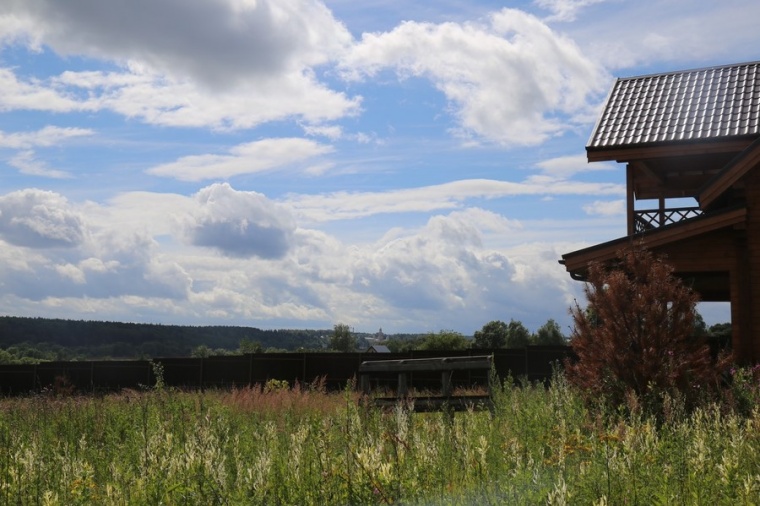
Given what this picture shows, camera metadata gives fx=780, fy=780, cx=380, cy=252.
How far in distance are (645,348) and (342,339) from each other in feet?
211

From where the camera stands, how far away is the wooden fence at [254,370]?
26.9m

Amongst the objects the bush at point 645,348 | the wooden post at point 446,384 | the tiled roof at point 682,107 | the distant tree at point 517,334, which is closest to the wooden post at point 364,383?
the wooden post at point 446,384

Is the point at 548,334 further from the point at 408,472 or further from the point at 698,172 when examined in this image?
the point at 408,472

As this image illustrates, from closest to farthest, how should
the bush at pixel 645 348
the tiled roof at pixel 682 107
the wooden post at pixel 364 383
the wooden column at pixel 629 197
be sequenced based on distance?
the bush at pixel 645 348
the wooden post at pixel 364 383
the wooden column at pixel 629 197
the tiled roof at pixel 682 107

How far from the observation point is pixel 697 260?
55.2ft

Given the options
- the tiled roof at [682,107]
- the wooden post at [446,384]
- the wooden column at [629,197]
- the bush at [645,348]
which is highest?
the tiled roof at [682,107]

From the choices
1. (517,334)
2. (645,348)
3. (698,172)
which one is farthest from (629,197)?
(517,334)

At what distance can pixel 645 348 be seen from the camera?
11.9 m

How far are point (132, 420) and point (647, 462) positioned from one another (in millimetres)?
8609

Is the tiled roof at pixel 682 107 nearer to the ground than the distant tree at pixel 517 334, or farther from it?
farther from it

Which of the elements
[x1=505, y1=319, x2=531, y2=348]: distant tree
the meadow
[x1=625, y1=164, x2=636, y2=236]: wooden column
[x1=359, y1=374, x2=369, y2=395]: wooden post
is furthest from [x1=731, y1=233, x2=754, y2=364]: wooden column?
[x1=505, y1=319, x2=531, y2=348]: distant tree

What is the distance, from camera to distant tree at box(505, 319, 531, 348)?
7369cm

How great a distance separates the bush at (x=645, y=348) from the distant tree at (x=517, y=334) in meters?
60.4

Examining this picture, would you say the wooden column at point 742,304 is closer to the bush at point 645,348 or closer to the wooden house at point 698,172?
the wooden house at point 698,172
